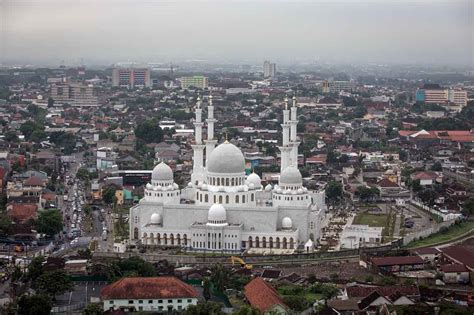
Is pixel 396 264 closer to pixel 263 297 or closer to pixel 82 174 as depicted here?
pixel 263 297

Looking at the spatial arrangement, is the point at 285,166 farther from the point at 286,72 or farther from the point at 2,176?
the point at 286,72

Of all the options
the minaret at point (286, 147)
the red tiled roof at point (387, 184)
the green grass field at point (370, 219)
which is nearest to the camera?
the minaret at point (286, 147)

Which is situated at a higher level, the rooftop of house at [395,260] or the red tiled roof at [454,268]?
the red tiled roof at [454,268]

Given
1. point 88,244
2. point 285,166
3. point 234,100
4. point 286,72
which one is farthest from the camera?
point 286,72

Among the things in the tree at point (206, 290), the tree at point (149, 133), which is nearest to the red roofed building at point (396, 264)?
the tree at point (206, 290)

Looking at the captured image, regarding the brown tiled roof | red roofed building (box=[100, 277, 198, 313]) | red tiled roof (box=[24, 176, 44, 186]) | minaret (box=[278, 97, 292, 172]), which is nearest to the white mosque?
minaret (box=[278, 97, 292, 172])

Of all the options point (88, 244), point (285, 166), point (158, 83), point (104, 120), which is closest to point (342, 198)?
point (285, 166)

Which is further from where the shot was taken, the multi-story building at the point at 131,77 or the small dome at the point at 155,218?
the multi-story building at the point at 131,77

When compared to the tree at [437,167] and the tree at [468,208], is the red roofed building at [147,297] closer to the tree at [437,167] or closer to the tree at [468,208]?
the tree at [468,208]
